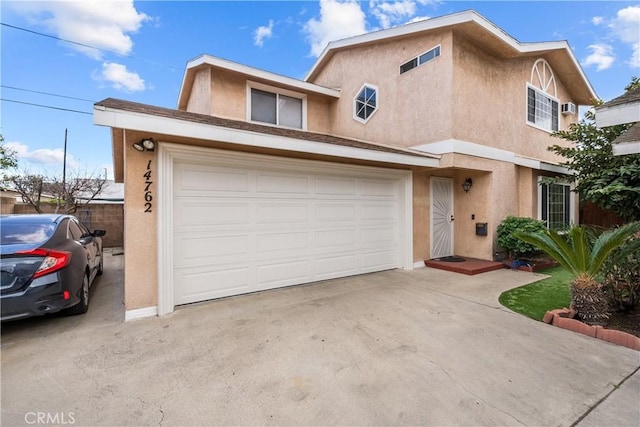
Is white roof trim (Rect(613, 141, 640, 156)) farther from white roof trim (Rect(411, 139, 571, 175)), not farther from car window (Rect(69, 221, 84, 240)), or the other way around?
car window (Rect(69, 221, 84, 240))

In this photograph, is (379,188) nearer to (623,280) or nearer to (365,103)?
(365,103)

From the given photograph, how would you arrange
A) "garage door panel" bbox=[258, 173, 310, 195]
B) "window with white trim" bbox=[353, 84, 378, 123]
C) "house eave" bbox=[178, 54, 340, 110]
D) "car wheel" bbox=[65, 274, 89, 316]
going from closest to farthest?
"car wheel" bbox=[65, 274, 89, 316], "garage door panel" bbox=[258, 173, 310, 195], "house eave" bbox=[178, 54, 340, 110], "window with white trim" bbox=[353, 84, 378, 123]

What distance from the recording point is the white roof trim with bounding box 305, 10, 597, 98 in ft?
23.2

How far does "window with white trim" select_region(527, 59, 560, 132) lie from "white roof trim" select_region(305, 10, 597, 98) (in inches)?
30.1

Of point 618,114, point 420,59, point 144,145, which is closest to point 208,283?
point 144,145

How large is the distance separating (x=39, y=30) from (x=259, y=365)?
14734mm

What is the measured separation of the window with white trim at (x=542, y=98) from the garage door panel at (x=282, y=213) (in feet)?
28.9

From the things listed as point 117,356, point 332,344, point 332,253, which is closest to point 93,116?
point 117,356

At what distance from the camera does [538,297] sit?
540cm

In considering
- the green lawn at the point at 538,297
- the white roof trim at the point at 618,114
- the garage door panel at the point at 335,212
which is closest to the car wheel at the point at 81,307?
the garage door panel at the point at 335,212

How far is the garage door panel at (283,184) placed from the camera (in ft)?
18.5

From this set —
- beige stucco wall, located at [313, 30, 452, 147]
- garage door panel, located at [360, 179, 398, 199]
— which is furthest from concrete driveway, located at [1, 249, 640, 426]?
beige stucco wall, located at [313, 30, 452, 147]

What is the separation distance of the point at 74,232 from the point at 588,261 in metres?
8.41

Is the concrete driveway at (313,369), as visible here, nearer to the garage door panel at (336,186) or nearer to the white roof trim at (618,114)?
Answer: the garage door panel at (336,186)
